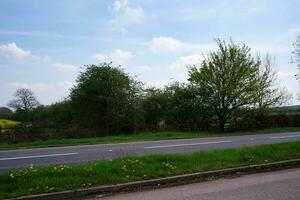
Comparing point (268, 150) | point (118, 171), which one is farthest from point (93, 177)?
point (268, 150)

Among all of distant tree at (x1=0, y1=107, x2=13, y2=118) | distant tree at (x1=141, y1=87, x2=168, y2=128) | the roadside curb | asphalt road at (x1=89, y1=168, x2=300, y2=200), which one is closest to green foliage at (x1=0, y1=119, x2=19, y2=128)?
distant tree at (x1=141, y1=87, x2=168, y2=128)

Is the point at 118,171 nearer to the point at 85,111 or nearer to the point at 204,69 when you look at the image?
the point at 85,111

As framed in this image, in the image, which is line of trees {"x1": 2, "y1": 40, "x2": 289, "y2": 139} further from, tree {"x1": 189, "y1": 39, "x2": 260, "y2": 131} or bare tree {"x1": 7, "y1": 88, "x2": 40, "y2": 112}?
bare tree {"x1": 7, "y1": 88, "x2": 40, "y2": 112}

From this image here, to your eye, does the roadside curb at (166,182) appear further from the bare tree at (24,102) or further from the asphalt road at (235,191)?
the bare tree at (24,102)

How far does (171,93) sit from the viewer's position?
3678 centimetres

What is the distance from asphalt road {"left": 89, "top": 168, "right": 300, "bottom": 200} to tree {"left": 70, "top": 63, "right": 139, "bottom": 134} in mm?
21064

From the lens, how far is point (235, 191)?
8344mm

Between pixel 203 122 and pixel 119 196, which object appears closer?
pixel 119 196

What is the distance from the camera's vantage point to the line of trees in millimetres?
31109

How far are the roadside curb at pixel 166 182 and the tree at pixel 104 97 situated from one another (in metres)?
19.5

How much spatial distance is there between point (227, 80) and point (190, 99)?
3688 millimetres

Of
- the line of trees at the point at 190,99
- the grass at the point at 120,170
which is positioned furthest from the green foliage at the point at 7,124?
the grass at the point at 120,170

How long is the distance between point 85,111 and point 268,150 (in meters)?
20.3

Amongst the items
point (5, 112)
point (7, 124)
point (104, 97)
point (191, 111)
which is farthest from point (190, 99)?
point (5, 112)
